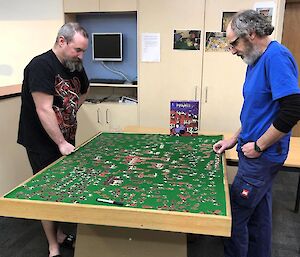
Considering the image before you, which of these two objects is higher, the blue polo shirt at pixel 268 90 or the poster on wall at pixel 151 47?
the poster on wall at pixel 151 47

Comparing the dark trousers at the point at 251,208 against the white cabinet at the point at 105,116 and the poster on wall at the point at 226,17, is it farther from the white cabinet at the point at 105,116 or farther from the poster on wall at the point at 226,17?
the white cabinet at the point at 105,116

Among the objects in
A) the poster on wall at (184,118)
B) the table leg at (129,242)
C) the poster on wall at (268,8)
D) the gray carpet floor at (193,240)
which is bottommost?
the gray carpet floor at (193,240)

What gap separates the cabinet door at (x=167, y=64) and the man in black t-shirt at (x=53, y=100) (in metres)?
1.30

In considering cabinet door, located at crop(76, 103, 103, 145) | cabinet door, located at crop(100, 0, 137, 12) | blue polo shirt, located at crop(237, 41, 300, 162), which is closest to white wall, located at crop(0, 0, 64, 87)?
cabinet door, located at crop(100, 0, 137, 12)

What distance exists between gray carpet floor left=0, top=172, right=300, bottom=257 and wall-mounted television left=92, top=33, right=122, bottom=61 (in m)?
2.01

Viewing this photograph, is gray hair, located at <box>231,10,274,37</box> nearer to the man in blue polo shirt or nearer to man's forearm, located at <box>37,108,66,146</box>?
the man in blue polo shirt

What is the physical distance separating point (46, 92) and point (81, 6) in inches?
75.3

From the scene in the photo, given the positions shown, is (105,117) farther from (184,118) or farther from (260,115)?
(260,115)

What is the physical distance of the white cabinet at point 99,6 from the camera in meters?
3.28

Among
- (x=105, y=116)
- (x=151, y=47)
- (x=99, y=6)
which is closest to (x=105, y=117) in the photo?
(x=105, y=116)

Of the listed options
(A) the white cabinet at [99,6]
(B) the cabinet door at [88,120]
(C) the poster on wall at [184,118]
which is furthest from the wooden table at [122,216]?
(A) the white cabinet at [99,6]

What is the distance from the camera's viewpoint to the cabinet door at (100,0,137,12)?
3.27 m

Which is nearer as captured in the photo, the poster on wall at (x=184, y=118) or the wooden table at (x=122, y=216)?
the wooden table at (x=122, y=216)

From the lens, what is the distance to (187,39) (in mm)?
3213
